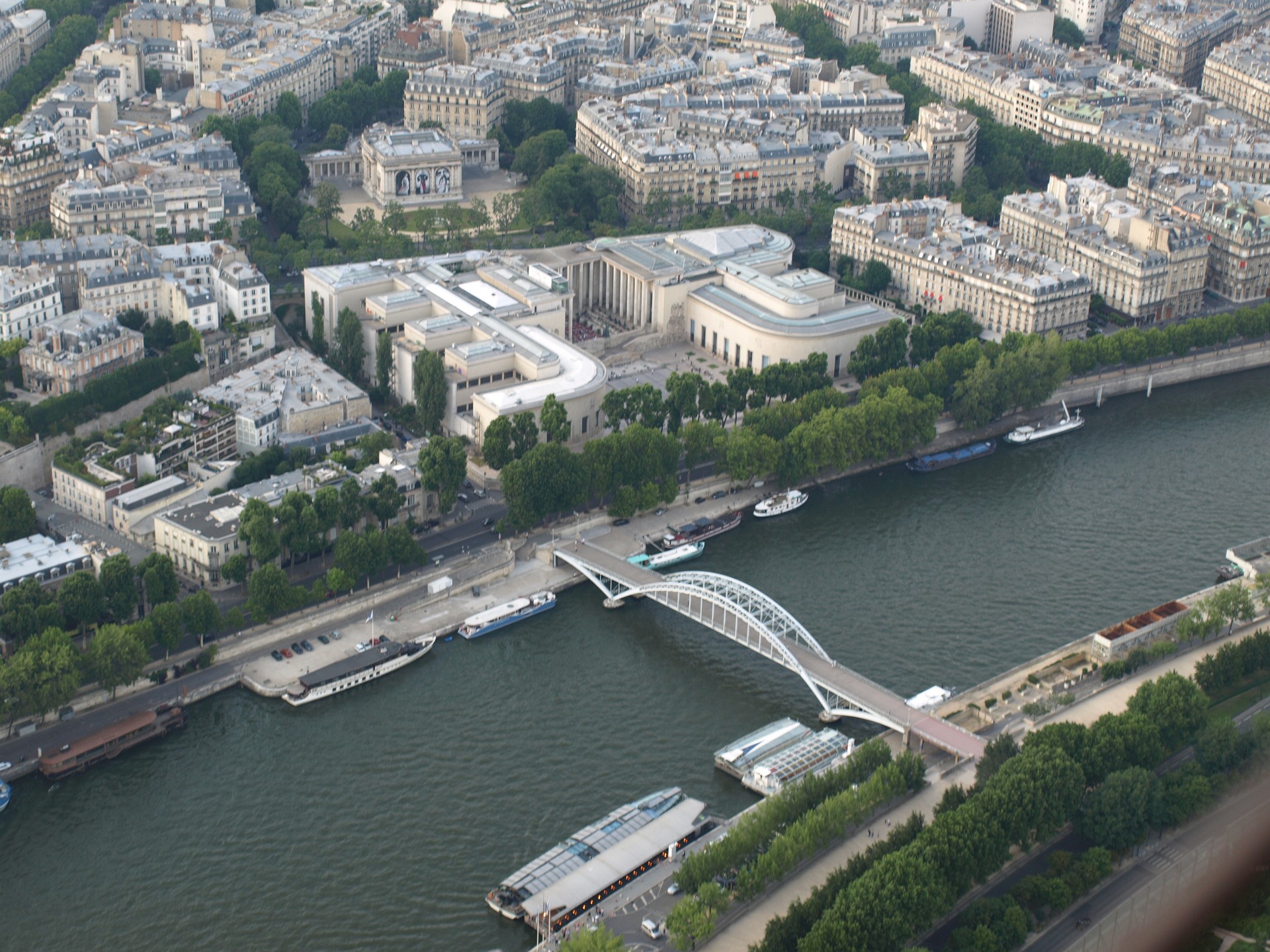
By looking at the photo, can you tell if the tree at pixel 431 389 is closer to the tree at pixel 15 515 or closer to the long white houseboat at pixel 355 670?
the long white houseboat at pixel 355 670

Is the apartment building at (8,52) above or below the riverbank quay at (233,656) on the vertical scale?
above

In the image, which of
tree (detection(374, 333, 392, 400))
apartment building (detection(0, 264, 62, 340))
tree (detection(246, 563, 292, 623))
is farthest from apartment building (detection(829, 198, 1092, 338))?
tree (detection(246, 563, 292, 623))

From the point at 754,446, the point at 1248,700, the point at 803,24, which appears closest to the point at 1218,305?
the point at 754,446

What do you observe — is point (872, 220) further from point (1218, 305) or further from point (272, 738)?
point (272, 738)

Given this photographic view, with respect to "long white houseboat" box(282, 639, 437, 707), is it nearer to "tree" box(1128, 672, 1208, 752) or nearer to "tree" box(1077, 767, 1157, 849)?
"tree" box(1077, 767, 1157, 849)

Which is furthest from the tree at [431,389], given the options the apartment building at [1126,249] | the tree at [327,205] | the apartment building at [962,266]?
the apartment building at [1126,249]

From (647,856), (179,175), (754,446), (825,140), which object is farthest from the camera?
(825,140)
